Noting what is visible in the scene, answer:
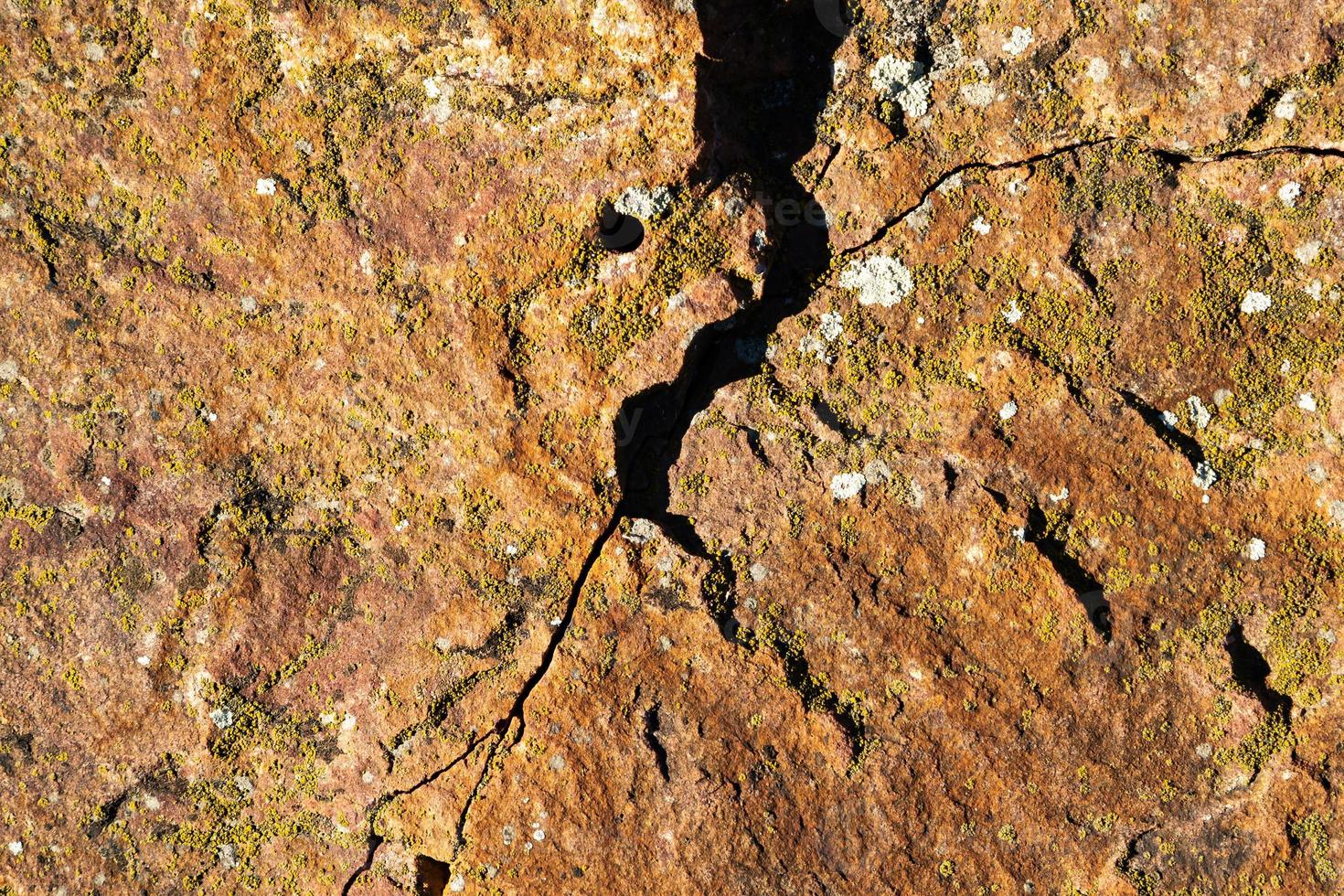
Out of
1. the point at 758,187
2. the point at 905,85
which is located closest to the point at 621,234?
the point at 758,187

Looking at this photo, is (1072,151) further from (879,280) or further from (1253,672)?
(1253,672)

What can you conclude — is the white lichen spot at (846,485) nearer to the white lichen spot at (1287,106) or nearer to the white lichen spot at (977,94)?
the white lichen spot at (977,94)

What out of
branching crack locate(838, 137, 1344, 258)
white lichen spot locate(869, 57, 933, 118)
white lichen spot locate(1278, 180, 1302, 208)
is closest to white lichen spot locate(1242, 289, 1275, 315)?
white lichen spot locate(1278, 180, 1302, 208)

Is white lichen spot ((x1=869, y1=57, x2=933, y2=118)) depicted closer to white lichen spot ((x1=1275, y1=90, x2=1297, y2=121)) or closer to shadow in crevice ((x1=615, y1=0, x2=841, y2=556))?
shadow in crevice ((x1=615, y1=0, x2=841, y2=556))

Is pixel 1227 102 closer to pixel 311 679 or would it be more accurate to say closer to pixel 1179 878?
pixel 1179 878

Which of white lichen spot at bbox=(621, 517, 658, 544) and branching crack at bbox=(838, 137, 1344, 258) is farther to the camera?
white lichen spot at bbox=(621, 517, 658, 544)

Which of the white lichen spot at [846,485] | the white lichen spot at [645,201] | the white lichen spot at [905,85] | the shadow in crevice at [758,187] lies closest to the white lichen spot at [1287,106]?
the white lichen spot at [905,85]

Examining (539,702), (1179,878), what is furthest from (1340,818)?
(539,702)
